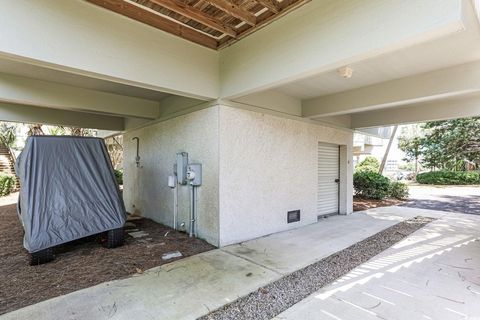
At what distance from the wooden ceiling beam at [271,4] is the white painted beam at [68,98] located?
404cm

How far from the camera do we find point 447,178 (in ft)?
57.2

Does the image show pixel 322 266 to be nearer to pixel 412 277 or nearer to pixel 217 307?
pixel 412 277

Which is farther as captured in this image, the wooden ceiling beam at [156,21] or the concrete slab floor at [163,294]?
the wooden ceiling beam at [156,21]

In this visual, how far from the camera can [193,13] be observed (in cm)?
323

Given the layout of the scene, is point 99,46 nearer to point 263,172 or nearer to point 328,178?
point 263,172

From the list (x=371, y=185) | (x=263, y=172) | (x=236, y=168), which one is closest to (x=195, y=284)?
(x=236, y=168)

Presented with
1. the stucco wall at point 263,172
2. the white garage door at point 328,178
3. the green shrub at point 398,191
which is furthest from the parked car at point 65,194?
the green shrub at point 398,191

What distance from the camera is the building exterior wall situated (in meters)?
4.52

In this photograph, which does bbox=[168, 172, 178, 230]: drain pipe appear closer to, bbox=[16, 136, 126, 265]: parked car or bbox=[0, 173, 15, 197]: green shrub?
bbox=[16, 136, 126, 265]: parked car

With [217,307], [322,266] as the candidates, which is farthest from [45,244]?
[322,266]

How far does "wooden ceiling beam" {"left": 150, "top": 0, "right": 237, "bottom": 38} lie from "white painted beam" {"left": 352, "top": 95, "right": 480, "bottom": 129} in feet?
17.0

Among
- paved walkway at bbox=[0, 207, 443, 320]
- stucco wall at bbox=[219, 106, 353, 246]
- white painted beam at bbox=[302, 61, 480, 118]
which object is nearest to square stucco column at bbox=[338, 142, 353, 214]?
stucco wall at bbox=[219, 106, 353, 246]

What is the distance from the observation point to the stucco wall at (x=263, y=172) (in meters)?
4.54

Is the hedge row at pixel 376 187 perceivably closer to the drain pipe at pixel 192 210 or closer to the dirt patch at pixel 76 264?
the drain pipe at pixel 192 210
